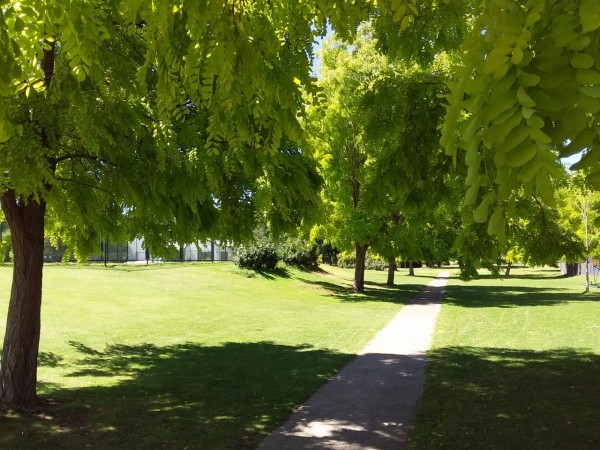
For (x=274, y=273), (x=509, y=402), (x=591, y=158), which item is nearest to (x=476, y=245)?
(x=509, y=402)

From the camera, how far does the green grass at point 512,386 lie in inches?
255

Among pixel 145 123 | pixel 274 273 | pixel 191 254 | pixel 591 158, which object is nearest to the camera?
pixel 591 158

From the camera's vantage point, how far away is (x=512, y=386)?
29.8 feet

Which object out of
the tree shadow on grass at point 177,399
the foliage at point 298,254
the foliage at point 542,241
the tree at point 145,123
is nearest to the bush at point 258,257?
the foliage at point 298,254

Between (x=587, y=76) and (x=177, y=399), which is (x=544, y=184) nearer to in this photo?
(x=587, y=76)

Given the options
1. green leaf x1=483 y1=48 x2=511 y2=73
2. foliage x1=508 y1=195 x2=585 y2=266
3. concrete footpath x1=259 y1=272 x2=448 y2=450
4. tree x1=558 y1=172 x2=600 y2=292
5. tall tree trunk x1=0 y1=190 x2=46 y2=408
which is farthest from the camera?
tree x1=558 y1=172 x2=600 y2=292

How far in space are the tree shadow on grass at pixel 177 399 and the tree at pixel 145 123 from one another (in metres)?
1.06

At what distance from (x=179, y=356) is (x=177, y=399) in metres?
4.12

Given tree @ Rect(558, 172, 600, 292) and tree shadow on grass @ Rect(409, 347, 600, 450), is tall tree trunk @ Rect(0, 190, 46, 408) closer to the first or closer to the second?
tree shadow on grass @ Rect(409, 347, 600, 450)

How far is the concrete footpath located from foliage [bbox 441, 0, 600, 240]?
203 inches

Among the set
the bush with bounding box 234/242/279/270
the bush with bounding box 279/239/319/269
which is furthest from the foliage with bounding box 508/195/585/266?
the bush with bounding box 279/239/319/269

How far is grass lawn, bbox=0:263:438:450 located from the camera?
6.92 m

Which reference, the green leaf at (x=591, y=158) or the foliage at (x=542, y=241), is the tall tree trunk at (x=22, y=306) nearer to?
the foliage at (x=542, y=241)

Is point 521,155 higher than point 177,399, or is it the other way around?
point 521,155
